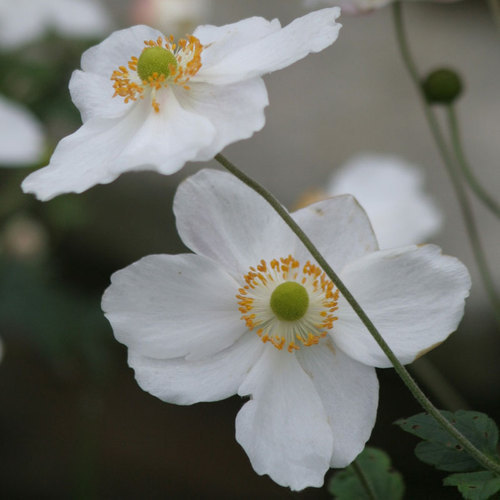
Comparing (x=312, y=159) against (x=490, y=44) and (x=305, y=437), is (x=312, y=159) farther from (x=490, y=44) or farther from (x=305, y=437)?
(x=305, y=437)

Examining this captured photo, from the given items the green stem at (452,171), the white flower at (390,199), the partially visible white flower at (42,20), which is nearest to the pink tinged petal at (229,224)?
the green stem at (452,171)

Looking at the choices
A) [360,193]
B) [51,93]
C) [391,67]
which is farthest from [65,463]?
[391,67]

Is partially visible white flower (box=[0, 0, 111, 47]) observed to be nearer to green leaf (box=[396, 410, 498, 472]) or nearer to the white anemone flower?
the white anemone flower

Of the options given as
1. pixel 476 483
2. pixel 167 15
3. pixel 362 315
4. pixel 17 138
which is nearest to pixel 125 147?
pixel 362 315

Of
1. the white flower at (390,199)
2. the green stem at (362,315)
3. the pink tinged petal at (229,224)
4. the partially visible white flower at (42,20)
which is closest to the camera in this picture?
the green stem at (362,315)

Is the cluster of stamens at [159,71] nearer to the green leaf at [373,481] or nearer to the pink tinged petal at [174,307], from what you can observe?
the pink tinged petal at [174,307]

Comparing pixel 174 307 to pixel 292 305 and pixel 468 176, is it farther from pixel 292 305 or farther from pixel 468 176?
pixel 468 176

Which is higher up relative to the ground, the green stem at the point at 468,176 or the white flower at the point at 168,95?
the white flower at the point at 168,95

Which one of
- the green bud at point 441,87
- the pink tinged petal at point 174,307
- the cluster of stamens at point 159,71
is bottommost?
the pink tinged petal at point 174,307
